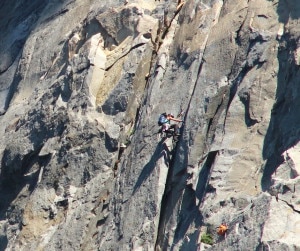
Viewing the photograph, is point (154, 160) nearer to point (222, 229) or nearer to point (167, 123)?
point (167, 123)

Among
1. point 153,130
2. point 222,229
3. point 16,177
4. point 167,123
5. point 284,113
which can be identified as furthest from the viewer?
point 16,177

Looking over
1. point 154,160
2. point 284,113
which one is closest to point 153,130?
point 154,160

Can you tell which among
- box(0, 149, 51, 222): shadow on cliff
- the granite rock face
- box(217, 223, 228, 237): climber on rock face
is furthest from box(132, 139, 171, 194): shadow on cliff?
box(0, 149, 51, 222): shadow on cliff

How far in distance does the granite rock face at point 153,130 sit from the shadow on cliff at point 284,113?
0.04m

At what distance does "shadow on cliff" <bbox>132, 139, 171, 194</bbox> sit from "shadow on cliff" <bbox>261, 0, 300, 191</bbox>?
3048 millimetres

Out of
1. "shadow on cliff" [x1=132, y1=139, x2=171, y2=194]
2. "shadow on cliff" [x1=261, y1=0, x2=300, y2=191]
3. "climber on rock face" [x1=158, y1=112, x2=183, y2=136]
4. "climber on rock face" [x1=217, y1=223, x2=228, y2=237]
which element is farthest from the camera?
"shadow on cliff" [x1=132, y1=139, x2=171, y2=194]

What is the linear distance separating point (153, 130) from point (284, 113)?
4.41 meters

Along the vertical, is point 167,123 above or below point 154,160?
above

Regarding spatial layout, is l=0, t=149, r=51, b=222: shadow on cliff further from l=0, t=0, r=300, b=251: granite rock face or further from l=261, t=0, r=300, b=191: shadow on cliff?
l=261, t=0, r=300, b=191: shadow on cliff

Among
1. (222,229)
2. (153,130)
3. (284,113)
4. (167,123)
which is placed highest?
(153,130)

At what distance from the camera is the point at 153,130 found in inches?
1116

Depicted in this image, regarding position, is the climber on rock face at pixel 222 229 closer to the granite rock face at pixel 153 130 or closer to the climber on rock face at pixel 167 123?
the granite rock face at pixel 153 130

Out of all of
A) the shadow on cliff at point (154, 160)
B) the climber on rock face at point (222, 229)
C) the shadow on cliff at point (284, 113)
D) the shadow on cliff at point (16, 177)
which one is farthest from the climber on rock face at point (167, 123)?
the shadow on cliff at point (16, 177)

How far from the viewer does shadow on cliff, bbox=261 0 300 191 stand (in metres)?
24.1
